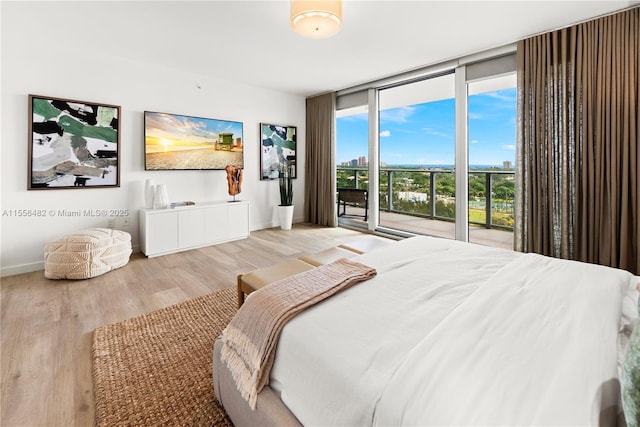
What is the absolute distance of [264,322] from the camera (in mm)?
1177

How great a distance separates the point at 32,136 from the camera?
3295 mm

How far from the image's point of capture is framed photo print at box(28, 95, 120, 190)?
334 centimetres

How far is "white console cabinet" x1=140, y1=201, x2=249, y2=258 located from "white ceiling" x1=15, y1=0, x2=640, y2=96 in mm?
1989

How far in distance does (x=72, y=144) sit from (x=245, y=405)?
152 inches

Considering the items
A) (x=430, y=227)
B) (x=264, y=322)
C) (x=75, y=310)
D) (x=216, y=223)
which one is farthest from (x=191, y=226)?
(x=430, y=227)

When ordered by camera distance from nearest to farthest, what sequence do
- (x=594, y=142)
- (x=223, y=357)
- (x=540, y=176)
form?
(x=223, y=357)
(x=594, y=142)
(x=540, y=176)

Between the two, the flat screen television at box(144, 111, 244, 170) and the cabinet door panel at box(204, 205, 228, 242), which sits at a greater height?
the flat screen television at box(144, 111, 244, 170)

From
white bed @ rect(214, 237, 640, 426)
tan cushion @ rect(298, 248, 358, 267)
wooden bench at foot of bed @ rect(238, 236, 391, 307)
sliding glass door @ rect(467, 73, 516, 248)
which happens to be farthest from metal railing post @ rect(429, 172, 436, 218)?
white bed @ rect(214, 237, 640, 426)

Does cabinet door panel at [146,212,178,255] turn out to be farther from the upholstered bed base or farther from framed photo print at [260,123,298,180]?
the upholstered bed base

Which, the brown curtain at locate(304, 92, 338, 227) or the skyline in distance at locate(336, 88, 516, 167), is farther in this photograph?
the brown curtain at locate(304, 92, 338, 227)

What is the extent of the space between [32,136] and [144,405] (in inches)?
135

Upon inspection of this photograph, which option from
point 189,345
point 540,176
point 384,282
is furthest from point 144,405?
point 540,176

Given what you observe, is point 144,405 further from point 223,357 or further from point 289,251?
point 289,251

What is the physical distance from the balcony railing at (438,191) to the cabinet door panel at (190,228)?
2909 mm
